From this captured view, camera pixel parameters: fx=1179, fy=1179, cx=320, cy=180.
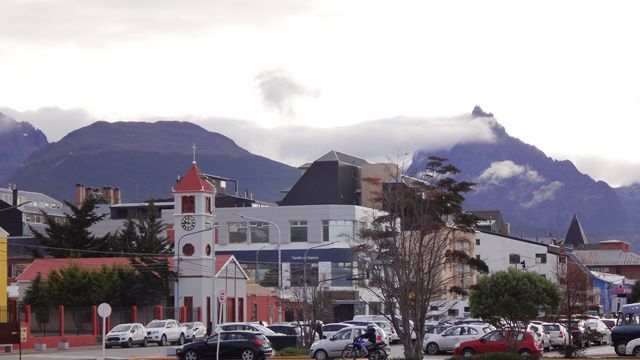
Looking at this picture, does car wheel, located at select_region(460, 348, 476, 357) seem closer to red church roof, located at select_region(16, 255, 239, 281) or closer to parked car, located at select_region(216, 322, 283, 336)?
parked car, located at select_region(216, 322, 283, 336)

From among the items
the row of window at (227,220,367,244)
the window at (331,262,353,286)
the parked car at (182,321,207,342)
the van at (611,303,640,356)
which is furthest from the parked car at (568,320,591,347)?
the row of window at (227,220,367,244)

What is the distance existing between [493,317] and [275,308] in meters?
60.4

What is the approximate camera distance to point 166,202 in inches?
6078

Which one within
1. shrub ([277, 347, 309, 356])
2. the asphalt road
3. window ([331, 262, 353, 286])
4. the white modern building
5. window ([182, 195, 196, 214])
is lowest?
the asphalt road

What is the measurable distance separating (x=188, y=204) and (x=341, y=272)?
20.8 m

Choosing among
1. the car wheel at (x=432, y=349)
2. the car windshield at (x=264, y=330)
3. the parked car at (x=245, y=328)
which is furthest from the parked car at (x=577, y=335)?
the car windshield at (x=264, y=330)

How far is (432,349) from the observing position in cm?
5812

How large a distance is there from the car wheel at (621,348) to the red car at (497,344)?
5.02 m

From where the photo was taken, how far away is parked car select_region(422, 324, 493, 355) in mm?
57594

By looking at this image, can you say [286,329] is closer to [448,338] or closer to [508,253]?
[448,338]

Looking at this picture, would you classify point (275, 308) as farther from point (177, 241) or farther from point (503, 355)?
point (503, 355)

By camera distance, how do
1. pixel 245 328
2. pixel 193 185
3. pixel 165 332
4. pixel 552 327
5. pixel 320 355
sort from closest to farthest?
1. pixel 320 355
2. pixel 552 327
3. pixel 245 328
4. pixel 165 332
5. pixel 193 185

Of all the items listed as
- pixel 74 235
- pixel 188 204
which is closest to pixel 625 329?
pixel 188 204

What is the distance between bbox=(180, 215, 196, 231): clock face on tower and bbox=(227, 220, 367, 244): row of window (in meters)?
21.4
